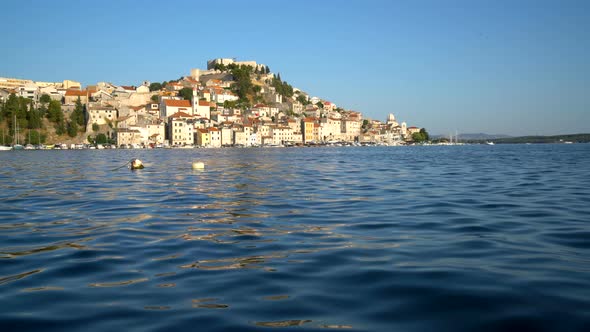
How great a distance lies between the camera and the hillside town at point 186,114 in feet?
367

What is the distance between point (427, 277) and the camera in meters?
5.32

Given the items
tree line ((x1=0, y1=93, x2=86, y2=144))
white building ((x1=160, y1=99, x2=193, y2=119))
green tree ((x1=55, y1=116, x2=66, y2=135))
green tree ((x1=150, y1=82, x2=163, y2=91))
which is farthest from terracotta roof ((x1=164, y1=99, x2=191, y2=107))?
green tree ((x1=55, y1=116, x2=66, y2=135))

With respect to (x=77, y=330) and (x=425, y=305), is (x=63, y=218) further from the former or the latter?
(x=425, y=305)

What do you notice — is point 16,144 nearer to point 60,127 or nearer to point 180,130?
point 60,127

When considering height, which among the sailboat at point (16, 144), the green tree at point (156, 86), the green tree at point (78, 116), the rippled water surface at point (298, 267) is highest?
the green tree at point (156, 86)

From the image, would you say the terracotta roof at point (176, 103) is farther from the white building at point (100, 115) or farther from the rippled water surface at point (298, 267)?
the rippled water surface at point (298, 267)

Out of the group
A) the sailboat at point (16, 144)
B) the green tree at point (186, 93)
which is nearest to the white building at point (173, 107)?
the green tree at point (186, 93)

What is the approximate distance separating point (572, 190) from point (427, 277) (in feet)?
38.0

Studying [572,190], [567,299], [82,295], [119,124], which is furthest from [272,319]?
[119,124]

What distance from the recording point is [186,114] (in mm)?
124312

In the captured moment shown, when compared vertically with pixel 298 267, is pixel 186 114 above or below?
above

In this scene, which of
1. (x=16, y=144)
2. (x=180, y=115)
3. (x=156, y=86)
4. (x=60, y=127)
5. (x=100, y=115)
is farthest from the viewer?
(x=156, y=86)

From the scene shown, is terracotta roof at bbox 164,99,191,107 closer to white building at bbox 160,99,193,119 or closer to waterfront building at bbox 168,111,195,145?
white building at bbox 160,99,193,119

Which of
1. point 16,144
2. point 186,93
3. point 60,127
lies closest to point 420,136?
point 186,93
